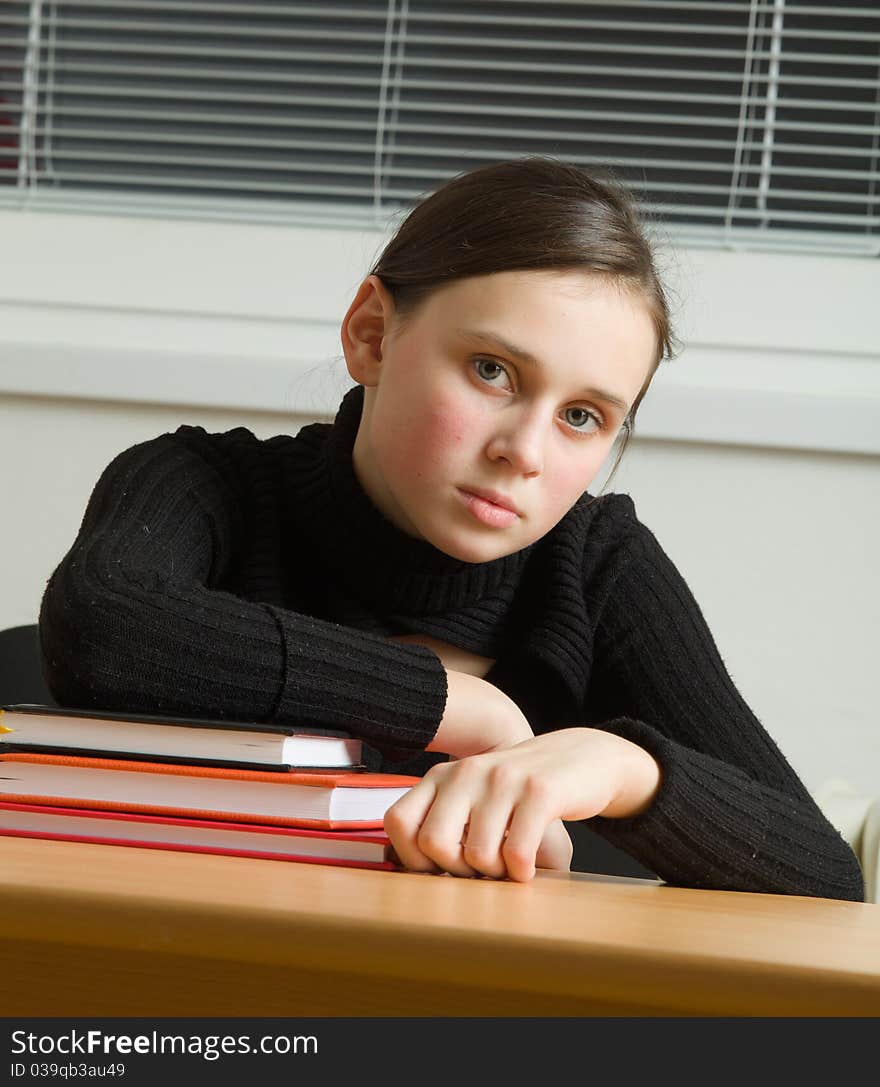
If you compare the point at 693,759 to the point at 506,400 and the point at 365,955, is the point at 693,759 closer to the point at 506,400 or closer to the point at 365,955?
the point at 506,400

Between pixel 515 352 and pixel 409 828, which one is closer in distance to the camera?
pixel 409 828

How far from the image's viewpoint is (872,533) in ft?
5.55

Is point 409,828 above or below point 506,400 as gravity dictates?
below

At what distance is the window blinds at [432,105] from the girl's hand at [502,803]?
51.3 inches

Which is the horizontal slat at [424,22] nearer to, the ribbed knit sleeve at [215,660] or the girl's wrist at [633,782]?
the ribbed knit sleeve at [215,660]

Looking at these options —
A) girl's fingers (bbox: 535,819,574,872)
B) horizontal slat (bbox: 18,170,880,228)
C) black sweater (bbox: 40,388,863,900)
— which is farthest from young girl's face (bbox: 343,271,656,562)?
horizontal slat (bbox: 18,170,880,228)

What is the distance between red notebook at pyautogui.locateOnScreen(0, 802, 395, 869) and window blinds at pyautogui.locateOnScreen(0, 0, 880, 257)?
141 cm

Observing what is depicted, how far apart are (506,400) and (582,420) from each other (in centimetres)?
7

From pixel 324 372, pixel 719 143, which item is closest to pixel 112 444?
pixel 324 372

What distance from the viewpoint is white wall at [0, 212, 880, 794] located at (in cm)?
168

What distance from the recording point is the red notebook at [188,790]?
2.01ft

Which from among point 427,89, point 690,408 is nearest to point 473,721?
point 690,408

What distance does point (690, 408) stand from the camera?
5.51ft
